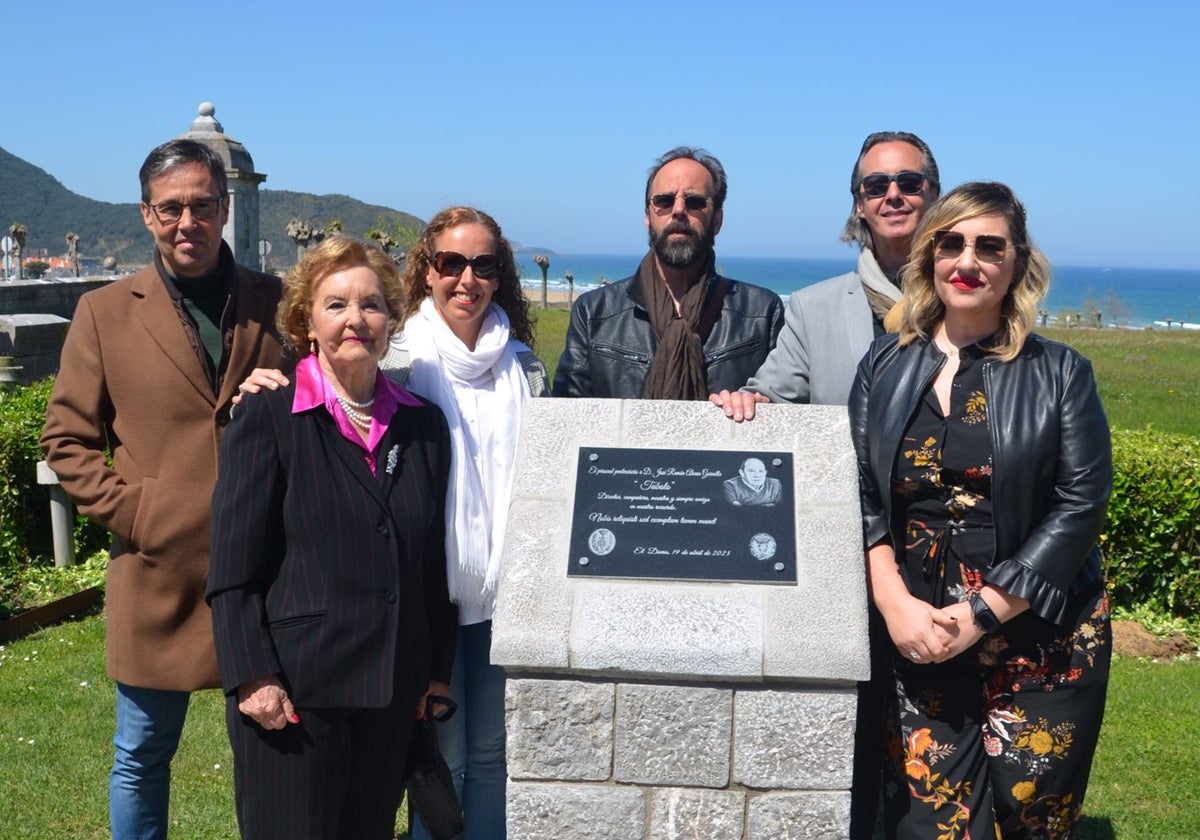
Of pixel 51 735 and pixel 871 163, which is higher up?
pixel 871 163

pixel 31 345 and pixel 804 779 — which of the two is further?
pixel 31 345

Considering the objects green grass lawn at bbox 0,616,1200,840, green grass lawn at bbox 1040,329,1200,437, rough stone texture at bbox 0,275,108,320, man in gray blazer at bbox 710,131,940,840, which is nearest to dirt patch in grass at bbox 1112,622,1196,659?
green grass lawn at bbox 0,616,1200,840

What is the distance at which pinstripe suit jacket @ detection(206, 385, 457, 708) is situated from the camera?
114 inches

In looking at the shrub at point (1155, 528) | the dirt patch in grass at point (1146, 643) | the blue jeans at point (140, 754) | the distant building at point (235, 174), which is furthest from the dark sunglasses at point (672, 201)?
the distant building at point (235, 174)

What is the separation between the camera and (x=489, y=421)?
3.49 metres

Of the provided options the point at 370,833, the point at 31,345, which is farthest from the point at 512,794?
the point at 31,345

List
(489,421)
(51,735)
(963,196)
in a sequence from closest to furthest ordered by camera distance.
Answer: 1. (963,196)
2. (489,421)
3. (51,735)

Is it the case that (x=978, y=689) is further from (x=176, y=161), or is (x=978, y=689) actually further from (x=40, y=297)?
(x=40, y=297)

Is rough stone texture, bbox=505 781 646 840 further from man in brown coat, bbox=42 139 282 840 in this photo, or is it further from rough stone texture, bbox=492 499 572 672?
man in brown coat, bbox=42 139 282 840

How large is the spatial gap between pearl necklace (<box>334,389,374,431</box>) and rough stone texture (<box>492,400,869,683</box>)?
479 millimetres

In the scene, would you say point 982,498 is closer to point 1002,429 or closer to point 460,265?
point 1002,429

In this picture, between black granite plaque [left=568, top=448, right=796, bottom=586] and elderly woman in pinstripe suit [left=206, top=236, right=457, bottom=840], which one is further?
black granite plaque [left=568, top=448, right=796, bottom=586]

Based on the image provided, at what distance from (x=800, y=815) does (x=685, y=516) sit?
33.0 inches

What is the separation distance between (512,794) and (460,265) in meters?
1.58
